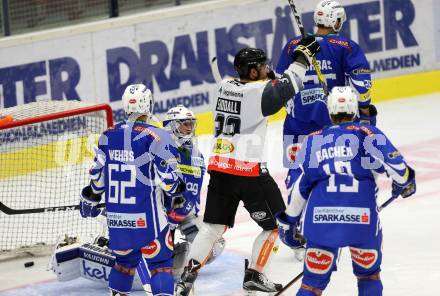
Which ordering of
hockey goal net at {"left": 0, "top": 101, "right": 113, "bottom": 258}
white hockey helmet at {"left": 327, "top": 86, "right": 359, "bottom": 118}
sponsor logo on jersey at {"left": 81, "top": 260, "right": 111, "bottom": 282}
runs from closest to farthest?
white hockey helmet at {"left": 327, "top": 86, "right": 359, "bottom": 118}
sponsor logo on jersey at {"left": 81, "top": 260, "right": 111, "bottom": 282}
hockey goal net at {"left": 0, "top": 101, "right": 113, "bottom": 258}

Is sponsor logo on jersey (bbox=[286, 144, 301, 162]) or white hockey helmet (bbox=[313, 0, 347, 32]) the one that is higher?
white hockey helmet (bbox=[313, 0, 347, 32])

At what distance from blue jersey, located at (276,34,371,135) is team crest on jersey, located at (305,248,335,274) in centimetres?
189

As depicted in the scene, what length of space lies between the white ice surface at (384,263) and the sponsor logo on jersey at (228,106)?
124 cm

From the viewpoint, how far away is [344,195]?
582cm

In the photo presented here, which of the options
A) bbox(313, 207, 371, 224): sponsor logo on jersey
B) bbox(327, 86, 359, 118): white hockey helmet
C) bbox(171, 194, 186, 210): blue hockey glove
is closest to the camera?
bbox(313, 207, 371, 224): sponsor logo on jersey

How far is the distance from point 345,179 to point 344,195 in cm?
8

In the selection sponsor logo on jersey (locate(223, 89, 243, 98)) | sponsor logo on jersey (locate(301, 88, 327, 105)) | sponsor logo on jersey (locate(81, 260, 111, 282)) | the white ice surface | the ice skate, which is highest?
sponsor logo on jersey (locate(223, 89, 243, 98))

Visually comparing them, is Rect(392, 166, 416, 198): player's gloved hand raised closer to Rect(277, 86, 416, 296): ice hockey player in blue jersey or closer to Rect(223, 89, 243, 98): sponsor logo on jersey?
Rect(277, 86, 416, 296): ice hockey player in blue jersey

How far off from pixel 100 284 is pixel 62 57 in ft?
12.3

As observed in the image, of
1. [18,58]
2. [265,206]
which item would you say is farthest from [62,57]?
[265,206]

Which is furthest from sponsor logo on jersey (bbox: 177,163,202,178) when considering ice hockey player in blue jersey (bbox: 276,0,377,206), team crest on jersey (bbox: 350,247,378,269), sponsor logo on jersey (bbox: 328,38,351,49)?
team crest on jersey (bbox: 350,247,378,269)

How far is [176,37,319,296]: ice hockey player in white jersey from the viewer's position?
670 cm

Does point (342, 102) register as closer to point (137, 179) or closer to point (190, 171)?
point (137, 179)

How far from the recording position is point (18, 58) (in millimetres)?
10734
